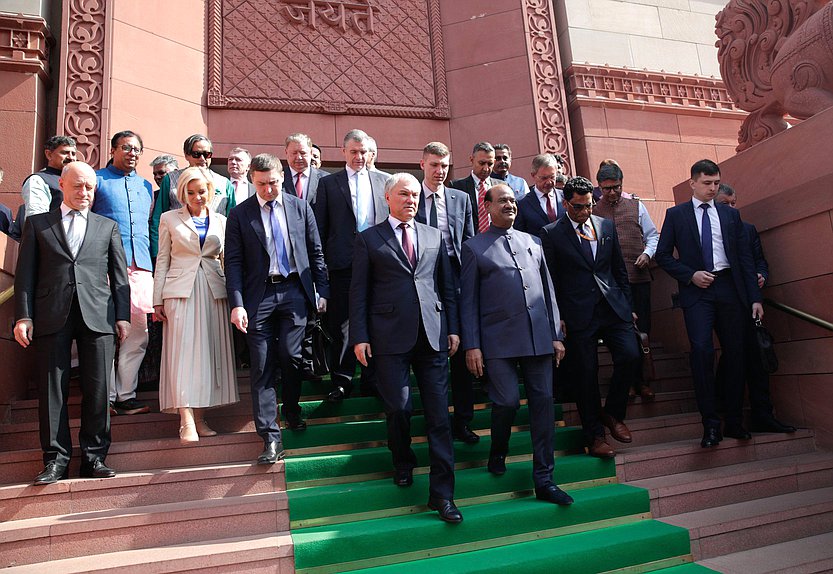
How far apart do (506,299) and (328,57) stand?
6142mm

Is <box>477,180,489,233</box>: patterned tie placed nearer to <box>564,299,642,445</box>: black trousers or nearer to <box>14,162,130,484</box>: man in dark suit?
<box>564,299,642,445</box>: black trousers

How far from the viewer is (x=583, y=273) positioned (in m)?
4.54

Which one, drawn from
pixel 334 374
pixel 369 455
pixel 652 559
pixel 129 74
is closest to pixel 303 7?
pixel 129 74

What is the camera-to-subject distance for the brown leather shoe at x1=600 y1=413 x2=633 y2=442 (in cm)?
451

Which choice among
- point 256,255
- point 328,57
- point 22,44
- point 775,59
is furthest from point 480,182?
point 22,44

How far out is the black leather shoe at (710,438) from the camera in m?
4.53

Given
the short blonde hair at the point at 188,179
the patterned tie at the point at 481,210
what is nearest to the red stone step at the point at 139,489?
the short blonde hair at the point at 188,179

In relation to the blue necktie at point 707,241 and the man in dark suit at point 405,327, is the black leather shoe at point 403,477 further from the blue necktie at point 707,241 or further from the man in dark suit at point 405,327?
the blue necktie at point 707,241

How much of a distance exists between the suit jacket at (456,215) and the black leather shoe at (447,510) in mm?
1771

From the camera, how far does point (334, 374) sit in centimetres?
473

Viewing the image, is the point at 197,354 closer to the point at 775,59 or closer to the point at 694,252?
the point at 694,252

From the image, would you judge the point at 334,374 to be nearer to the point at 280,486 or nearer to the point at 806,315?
the point at 280,486

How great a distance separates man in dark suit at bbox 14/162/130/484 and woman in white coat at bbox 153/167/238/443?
0.30 meters

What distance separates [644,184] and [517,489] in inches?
252
